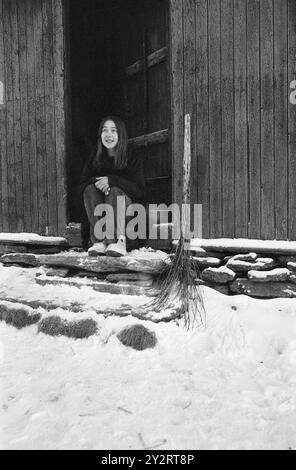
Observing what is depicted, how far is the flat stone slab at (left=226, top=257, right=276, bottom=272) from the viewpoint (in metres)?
3.28

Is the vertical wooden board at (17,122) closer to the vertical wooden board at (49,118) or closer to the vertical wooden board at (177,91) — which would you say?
the vertical wooden board at (49,118)

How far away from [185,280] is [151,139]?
100 inches

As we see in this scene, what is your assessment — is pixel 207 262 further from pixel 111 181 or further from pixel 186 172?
pixel 111 181

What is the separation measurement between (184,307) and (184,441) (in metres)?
1.36

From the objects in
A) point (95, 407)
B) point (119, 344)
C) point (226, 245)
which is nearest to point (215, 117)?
point (226, 245)

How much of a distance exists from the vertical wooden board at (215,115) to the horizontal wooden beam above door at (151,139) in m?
1.55

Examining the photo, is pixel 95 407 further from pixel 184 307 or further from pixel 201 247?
pixel 201 247

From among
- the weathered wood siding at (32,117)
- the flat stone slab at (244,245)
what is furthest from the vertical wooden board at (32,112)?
the flat stone slab at (244,245)

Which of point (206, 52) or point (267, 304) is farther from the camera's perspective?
point (206, 52)

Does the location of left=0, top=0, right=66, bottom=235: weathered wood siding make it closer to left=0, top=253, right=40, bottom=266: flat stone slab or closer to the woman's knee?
left=0, top=253, right=40, bottom=266: flat stone slab

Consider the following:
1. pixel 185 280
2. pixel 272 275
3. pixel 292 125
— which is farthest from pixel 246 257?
pixel 292 125

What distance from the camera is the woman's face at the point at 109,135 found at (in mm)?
4216

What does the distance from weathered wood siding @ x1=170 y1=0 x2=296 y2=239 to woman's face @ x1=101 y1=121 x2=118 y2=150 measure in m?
0.73
